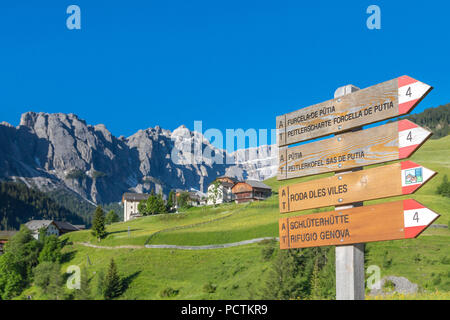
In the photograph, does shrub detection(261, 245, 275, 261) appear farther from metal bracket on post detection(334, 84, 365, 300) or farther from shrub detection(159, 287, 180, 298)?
metal bracket on post detection(334, 84, 365, 300)

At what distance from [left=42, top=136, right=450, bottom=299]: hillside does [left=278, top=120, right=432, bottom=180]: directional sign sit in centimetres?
3744

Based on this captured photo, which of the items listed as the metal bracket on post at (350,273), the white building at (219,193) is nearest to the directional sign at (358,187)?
the metal bracket on post at (350,273)

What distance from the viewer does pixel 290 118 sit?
12.3 meters

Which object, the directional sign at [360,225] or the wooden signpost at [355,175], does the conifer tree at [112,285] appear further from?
the directional sign at [360,225]

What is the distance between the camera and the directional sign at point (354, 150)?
9.24m

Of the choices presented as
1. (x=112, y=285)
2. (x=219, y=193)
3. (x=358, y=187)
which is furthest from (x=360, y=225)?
(x=219, y=193)

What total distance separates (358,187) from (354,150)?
880 mm

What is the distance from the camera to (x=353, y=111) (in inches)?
414

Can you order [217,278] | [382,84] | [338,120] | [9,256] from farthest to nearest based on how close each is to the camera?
[9,256] → [217,278] → [338,120] → [382,84]

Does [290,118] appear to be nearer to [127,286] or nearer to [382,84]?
[382,84]

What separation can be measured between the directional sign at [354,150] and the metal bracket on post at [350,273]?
1.87 meters

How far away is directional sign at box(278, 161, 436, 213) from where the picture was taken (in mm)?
9000
